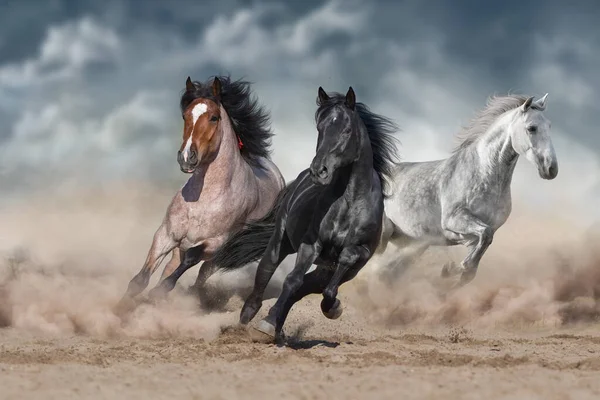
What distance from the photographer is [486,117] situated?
10.9 meters

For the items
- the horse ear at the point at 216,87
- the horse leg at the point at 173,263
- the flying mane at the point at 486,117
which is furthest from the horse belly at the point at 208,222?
the flying mane at the point at 486,117

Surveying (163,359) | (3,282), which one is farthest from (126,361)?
(3,282)

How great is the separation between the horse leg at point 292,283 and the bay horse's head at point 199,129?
1833 millimetres

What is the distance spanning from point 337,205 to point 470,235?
10.4 ft

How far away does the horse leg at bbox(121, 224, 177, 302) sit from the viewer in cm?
922

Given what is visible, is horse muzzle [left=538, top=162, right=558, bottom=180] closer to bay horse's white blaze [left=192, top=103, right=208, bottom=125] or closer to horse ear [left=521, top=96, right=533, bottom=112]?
horse ear [left=521, top=96, right=533, bottom=112]

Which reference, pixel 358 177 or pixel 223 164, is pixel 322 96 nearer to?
pixel 358 177

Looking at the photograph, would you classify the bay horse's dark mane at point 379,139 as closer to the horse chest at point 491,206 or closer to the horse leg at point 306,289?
the horse leg at point 306,289

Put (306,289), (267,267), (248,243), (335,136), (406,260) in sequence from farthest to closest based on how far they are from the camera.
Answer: (406,260) → (248,243) → (267,267) → (306,289) → (335,136)

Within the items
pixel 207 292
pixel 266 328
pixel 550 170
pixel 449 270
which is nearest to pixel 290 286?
pixel 266 328

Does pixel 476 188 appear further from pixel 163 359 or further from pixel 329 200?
pixel 163 359

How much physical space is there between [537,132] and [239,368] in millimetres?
4729

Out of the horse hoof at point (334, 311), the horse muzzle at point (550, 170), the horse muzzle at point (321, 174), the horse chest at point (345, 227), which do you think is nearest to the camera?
the horse muzzle at point (321, 174)

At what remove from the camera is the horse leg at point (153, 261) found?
9219mm
